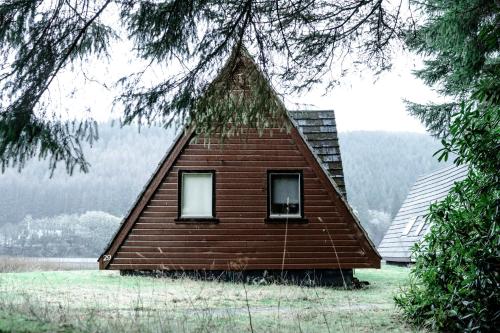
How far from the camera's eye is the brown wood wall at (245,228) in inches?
553

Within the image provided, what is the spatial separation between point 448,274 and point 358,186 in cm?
6775

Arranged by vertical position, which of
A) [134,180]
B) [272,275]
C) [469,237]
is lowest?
[272,275]

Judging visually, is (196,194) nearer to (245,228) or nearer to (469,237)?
(245,228)

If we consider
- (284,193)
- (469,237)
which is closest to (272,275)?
(284,193)

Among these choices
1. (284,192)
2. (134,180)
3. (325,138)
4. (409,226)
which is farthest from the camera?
(134,180)

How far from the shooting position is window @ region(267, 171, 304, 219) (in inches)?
561

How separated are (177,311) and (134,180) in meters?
59.1

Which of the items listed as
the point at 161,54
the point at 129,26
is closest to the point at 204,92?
the point at 161,54

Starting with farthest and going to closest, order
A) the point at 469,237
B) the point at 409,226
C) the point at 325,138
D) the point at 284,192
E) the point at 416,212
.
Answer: the point at 416,212, the point at 409,226, the point at 325,138, the point at 284,192, the point at 469,237

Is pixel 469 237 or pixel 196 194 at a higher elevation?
pixel 196 194

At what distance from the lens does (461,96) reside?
15.7m

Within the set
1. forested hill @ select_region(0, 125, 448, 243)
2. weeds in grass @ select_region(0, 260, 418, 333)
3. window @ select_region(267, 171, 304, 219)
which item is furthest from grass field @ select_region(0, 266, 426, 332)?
forested hill @ select_region(0, 125, 448, 243)

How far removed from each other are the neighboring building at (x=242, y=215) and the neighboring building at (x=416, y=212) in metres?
9.73

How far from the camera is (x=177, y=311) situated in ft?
24.5
